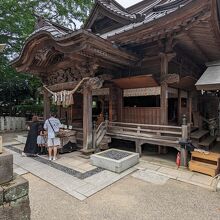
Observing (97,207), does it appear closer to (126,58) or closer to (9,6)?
(126,58)

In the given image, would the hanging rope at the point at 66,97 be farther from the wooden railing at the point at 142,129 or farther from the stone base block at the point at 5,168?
the stone base block at the point at 5,168

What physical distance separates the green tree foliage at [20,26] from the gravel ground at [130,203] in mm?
12174

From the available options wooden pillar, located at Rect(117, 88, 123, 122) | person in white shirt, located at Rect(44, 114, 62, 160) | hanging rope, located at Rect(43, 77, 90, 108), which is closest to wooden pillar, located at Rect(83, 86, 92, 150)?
hanging rope, located at Rect(43, 77, 90, 108)

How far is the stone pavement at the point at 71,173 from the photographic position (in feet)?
14.0

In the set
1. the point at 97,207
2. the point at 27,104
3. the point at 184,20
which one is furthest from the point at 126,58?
the point at 27,104

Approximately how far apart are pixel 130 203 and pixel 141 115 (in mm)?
4457

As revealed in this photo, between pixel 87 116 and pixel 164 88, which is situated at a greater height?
pixel 164 88

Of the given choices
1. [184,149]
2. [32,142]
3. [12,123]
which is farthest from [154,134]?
[12,123]

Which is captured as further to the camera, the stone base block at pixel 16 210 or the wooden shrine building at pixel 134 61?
the wooden shrine building at pixel 134 61

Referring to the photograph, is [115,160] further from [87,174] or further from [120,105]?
[120,105]

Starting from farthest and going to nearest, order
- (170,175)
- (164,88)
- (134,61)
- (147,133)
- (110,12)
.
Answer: (110,12) < (134,61) < (147,133) < (164,88) < (170,175)

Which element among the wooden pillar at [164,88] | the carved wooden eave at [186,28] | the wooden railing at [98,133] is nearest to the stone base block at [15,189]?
the wooden railing at [98,133]

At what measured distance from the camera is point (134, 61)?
7531mm

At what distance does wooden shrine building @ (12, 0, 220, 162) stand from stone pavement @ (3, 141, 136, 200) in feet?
4.45
